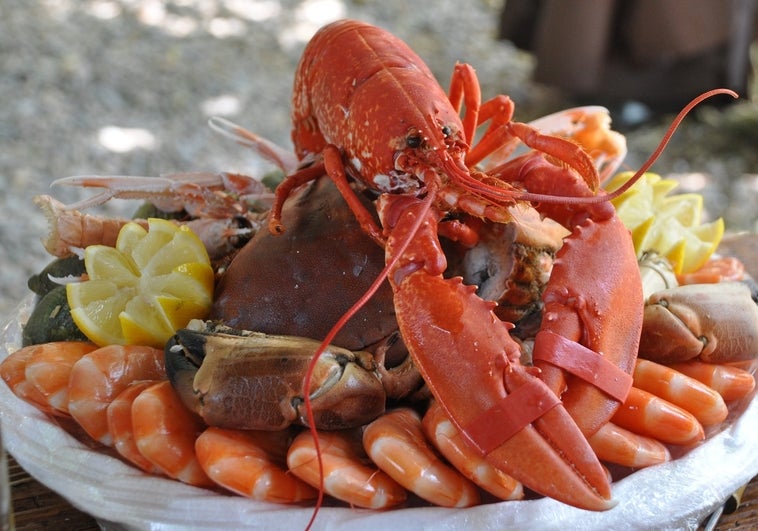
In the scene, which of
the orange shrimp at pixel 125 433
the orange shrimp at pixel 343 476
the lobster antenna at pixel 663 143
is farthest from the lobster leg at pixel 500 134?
the orange shrimp at pixel 125 433

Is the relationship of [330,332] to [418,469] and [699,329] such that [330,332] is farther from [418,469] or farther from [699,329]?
[699,329]

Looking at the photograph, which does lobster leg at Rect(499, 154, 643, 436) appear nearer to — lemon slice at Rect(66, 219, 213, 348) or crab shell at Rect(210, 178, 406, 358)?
crab shell at Rect(210, 178, 406, 358)

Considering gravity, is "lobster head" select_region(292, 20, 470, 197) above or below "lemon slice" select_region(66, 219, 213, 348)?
above

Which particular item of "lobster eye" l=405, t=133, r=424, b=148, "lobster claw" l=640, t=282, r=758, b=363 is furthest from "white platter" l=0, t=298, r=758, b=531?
"lobster eye" l=405, t=133, r=424, b=148

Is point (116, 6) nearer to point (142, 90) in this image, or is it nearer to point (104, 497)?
point (142, 90)

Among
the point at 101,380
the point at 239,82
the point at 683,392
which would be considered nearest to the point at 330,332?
the point at 101,380

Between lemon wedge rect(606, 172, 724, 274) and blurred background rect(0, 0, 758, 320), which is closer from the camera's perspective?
lemon wedge rect(606, 172, 724, 274)

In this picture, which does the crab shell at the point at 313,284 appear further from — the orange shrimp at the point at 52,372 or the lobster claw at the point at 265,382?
the orange shrimp at the point at 52,372

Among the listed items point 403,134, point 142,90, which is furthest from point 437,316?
point 142,90
